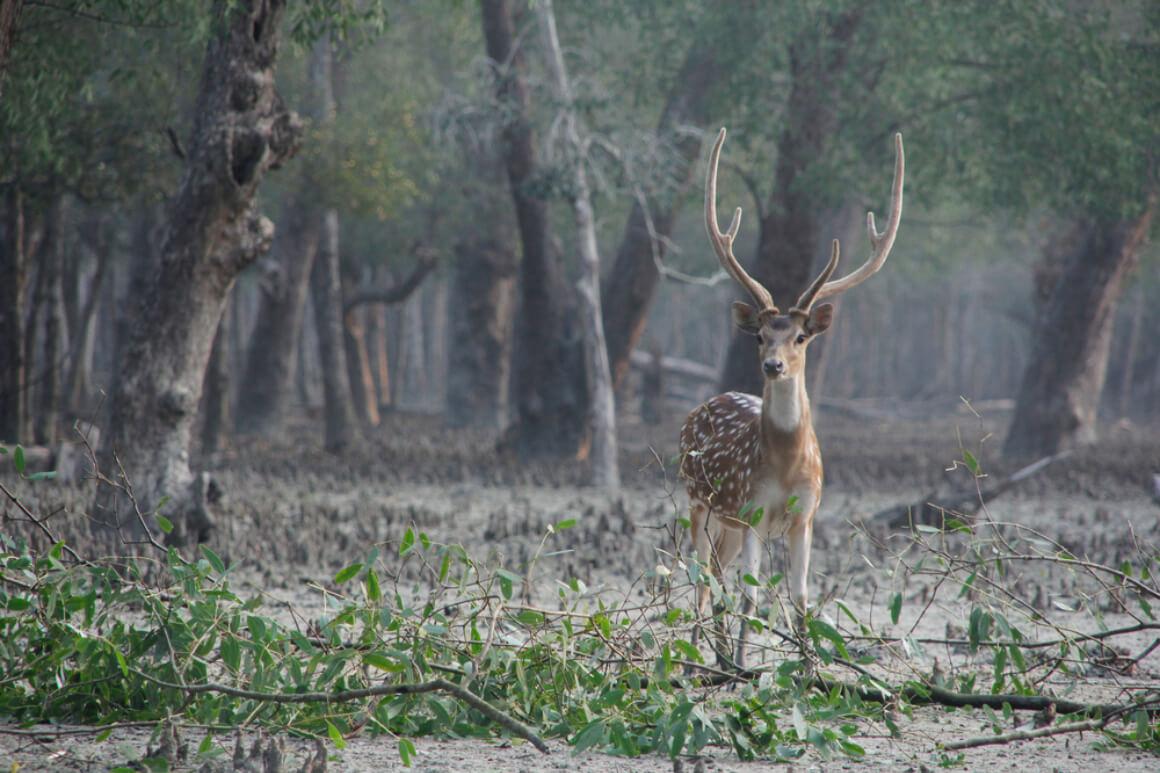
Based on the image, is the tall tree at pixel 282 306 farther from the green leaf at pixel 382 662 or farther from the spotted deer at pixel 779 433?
the green leaf at pixel 382 662

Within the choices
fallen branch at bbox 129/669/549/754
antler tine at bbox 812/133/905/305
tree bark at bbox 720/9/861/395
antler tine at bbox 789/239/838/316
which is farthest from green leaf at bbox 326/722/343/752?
tree bark at bbox 720/9/861/395

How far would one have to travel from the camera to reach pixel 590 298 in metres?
11.8

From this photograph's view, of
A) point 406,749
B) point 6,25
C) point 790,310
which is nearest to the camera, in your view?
point 406,749

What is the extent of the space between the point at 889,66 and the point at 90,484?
396 inches

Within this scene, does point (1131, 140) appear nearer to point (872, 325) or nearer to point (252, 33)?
point (252, 33)

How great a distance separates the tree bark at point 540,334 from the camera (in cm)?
1383

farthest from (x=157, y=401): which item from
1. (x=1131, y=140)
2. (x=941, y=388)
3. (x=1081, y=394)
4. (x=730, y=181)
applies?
(x=941, y=388)

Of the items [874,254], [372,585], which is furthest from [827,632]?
[874,254]

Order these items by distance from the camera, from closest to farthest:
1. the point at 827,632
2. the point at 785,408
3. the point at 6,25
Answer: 1. the point at 827,632
2. the point at 6,25
3. the point at 785,408

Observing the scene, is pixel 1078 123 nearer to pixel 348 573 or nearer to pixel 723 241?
pixel 723 241

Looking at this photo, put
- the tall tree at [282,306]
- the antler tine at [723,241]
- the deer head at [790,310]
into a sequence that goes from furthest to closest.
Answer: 1. the tall tree at [282,306]
2. the antler tine at [723,241]
3. the deer head at [790,310]

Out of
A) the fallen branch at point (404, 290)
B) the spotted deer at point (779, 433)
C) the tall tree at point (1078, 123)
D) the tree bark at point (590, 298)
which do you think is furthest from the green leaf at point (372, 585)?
the fallen branch at point (404, 290)

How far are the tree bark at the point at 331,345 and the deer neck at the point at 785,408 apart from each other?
1109cm

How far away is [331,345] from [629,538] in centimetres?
829
